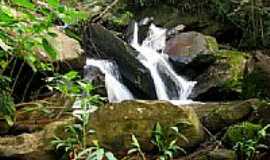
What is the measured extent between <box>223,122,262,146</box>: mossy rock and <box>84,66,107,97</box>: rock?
2372mm

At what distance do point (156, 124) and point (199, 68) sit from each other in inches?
175

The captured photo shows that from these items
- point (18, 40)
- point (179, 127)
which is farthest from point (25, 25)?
point (179, 127)

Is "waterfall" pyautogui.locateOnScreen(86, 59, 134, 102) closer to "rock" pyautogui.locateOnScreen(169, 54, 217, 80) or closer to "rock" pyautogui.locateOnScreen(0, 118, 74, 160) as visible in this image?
"rock" pyautogui.locateOnScreen(169, 54, 217, 80)

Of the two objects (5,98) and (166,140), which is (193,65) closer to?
(166,140)

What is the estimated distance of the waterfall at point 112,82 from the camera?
24.0ft

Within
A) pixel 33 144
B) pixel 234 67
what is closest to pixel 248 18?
pixel 234 67

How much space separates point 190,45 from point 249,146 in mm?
5097

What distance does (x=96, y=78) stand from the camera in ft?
21.9

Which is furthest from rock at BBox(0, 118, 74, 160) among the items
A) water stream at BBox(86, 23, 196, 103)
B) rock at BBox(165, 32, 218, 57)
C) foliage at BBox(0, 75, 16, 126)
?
rock at BBox(165, 32, 218, 57)

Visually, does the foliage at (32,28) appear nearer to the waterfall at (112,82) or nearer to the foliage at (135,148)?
the foliage at (135,148)

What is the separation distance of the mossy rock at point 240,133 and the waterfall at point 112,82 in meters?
3.18

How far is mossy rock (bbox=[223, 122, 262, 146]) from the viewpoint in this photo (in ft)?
13.4

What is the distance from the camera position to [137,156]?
390cm

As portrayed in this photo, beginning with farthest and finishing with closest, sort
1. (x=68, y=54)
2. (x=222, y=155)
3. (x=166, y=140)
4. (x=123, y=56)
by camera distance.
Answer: (x=123, y=56) → (x=68, y=54) → (x=166, y=140) → (x=222, y=155)
